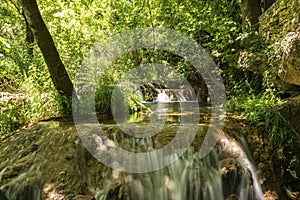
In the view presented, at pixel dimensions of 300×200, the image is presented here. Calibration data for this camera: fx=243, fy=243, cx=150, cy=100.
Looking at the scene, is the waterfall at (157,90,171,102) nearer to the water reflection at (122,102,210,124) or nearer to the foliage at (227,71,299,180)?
the water reflection at (122,102,210,124)

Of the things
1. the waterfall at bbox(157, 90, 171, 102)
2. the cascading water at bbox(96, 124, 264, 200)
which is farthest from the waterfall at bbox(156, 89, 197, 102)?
the cascading water at bbox(96, 124, 264, 200)

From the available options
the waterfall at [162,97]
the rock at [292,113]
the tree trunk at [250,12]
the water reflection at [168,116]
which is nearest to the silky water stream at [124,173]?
the rock at [292,113]

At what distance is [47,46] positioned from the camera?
486cm

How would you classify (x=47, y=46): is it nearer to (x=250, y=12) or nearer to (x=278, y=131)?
(x=278, y=131)

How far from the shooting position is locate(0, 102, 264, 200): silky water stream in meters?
3.20

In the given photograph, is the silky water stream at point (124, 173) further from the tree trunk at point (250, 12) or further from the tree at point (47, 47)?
the tree trunk at point (250, 12)

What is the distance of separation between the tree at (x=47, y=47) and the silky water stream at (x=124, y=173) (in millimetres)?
1537

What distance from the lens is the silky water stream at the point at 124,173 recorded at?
3201 mm

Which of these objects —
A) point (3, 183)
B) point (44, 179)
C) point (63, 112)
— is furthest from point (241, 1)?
point (3, 183)

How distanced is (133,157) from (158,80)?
6.72 m

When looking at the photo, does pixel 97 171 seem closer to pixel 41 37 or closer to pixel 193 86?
pixel 41 37

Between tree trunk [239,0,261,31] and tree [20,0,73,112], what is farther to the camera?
tree trunk [239,0,261,31]

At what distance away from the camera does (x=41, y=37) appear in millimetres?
4766

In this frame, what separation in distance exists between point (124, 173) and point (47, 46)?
10.1 ft
